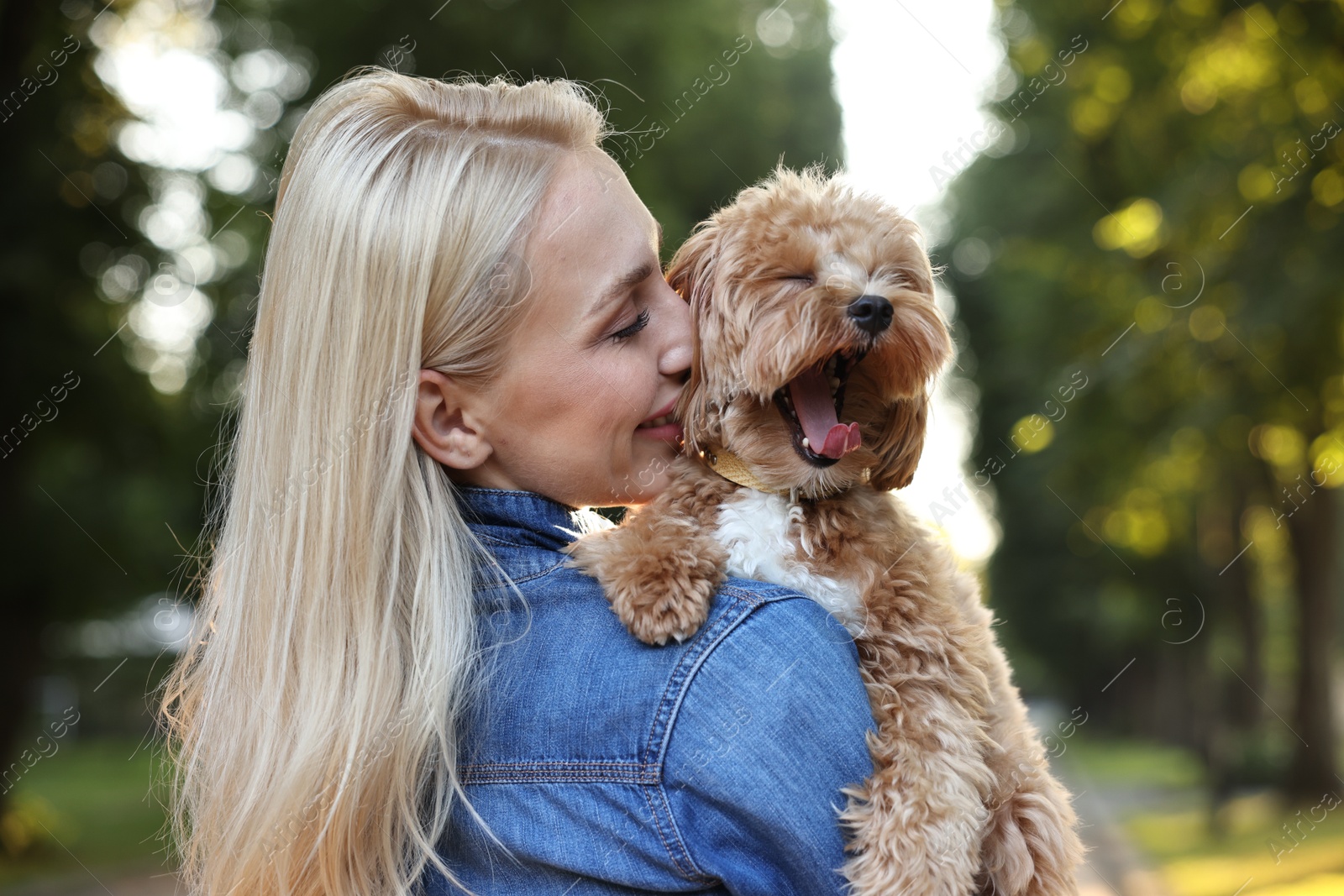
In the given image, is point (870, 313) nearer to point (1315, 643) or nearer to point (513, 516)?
point (513, 516)

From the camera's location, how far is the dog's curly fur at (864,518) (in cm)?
223

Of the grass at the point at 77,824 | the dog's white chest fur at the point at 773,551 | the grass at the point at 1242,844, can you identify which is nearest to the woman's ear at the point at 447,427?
the dog's white chest fur at the point at 773,551

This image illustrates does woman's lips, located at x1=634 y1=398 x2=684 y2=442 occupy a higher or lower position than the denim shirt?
higher

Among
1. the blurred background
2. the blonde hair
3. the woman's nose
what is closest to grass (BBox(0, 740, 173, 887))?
the blurred background

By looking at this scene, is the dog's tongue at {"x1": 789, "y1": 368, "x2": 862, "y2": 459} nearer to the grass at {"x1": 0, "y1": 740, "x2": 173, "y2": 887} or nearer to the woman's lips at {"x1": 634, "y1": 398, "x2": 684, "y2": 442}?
the woman's lips at {"x1": 634, "y1": 398, "x2": 684, "y2": 442}

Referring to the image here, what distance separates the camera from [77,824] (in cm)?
1941

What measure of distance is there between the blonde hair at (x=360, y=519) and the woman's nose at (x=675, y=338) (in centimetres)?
36

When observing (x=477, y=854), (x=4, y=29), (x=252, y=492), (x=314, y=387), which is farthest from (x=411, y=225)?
(x=4, y=29)

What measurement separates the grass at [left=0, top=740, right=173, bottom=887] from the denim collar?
625 cm

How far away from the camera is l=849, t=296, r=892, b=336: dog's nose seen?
7.72ft

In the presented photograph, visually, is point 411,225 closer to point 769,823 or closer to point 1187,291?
point 769,823

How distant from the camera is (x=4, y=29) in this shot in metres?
10.5

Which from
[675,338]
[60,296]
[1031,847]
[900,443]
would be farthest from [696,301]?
[60,296]

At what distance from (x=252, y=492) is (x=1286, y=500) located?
1590cm
